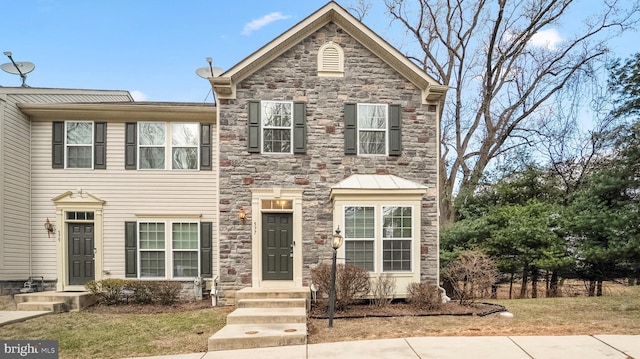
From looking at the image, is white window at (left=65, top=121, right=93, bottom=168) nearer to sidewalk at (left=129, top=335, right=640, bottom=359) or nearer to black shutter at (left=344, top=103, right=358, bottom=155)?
black shutter at (left=344, top=103, right=358, bottom=155)

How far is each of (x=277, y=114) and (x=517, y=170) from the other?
30.7 feet

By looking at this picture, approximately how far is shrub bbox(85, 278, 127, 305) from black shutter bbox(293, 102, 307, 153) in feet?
17.0

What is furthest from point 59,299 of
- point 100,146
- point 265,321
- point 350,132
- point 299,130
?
point 350,132

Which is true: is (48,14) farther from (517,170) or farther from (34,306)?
(517,170)

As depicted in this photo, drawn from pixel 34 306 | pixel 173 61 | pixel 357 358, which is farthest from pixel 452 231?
pixel 173 61

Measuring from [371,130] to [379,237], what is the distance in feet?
8.50

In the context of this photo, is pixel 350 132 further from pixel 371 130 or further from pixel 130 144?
pixel 130 144

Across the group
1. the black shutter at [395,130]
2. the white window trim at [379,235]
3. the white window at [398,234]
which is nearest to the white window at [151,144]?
the white window trim at [379,235]

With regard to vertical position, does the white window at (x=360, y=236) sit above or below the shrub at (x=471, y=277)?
above

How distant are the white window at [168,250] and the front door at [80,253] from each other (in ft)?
4.23

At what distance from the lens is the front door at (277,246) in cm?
946

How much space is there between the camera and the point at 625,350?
16.5ft

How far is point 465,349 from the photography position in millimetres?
5191

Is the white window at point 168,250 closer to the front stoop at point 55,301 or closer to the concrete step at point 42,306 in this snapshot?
the front stoop at point 55,301
